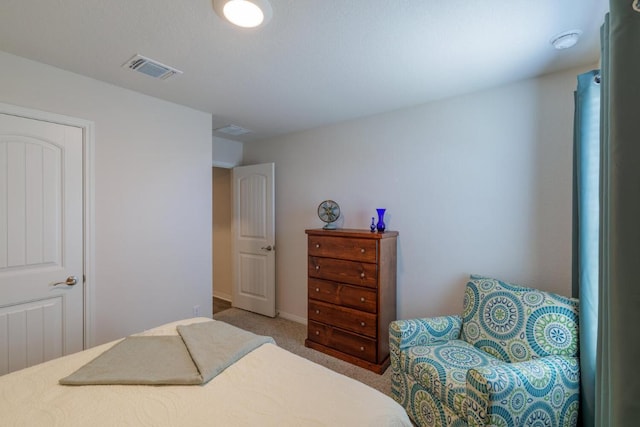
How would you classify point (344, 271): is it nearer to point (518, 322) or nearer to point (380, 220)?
point (380, 220)

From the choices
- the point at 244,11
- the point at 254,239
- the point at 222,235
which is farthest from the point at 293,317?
the point at 244,11

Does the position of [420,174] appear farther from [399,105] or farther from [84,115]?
[84,115]

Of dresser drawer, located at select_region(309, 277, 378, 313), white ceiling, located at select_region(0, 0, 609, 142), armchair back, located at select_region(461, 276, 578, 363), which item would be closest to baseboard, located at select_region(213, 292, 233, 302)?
dresser drawer, located at select_region(309, 277, 378, 313)

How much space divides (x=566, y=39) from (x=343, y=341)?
108 inches

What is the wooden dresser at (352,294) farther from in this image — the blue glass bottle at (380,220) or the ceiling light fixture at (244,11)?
the ceiling light fixture at (244,11)

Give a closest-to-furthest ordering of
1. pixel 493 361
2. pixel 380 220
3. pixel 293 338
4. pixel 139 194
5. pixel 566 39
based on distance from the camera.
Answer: pixel 566 39 → pixel 493 361 → pixel 139 194 → pixel 380 220 → pixel 293 338

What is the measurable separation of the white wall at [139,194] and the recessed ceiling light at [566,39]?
9.52ft

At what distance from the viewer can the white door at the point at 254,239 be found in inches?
151

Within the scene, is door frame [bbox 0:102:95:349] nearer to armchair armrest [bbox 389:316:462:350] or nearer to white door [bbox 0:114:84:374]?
white door [bbox 0:114:84:374]

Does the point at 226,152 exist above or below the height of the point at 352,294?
above

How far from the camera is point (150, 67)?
204cm

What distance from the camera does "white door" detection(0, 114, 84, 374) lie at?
190cm

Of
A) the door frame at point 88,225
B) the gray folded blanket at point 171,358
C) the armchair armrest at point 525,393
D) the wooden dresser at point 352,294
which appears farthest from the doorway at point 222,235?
the armchair armrest at point 525,393

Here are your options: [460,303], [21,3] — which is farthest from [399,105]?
[21,3]
